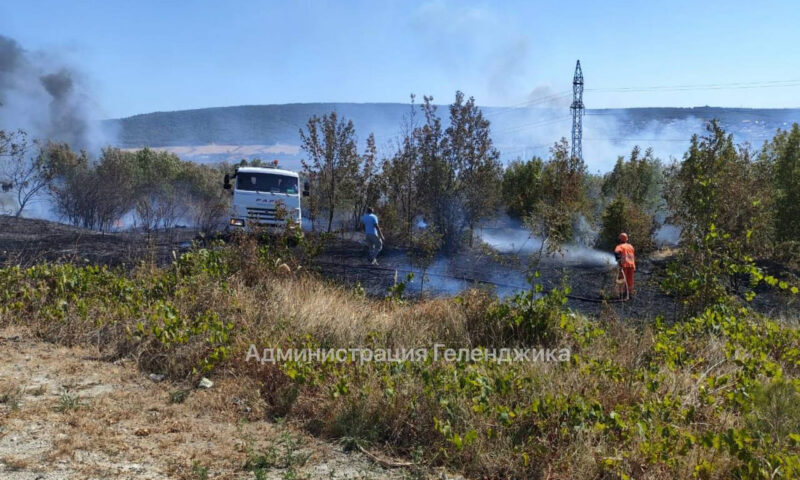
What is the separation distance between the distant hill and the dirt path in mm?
83263

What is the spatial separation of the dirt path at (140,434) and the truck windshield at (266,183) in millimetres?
12004

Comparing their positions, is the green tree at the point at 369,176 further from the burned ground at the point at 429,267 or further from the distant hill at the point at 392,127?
the distant hill at the point at 392,127

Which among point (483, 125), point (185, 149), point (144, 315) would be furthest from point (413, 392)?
point (185, 149)

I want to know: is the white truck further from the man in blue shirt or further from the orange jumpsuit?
the orange jumpsuit

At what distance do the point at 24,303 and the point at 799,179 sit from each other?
64.3 feet

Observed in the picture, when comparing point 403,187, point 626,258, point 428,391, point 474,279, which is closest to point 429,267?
point 474,279

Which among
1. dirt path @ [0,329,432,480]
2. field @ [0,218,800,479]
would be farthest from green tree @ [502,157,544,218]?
dirt path @ [0,329,432,480]

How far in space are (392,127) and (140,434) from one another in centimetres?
11734

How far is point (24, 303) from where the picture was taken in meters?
7.51

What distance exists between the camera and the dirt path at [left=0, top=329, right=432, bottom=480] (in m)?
3.76

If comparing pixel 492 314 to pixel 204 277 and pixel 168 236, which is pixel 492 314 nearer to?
pixel 204 277

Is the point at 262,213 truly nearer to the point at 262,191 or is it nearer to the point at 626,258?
the point at 262,191

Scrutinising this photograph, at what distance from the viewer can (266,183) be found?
1767 cm

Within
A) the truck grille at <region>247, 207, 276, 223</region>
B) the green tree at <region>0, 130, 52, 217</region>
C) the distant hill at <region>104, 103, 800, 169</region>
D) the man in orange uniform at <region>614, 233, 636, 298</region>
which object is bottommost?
the man in orange uniform at <region>614, 233, 636, 298</region>
